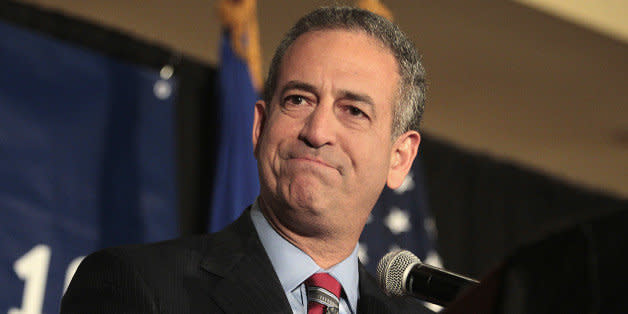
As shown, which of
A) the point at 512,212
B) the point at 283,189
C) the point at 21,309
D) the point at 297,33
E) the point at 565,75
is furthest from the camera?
the point at 512,212

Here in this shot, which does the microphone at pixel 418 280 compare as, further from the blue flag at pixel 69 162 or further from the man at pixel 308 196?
the blue flag at pixel 69 162

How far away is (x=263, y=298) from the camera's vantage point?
63.0 inches

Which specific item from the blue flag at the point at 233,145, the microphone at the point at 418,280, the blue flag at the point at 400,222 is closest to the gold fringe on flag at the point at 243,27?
the blue flag at the point at 233,145

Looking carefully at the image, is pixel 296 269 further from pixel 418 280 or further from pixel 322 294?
pixel 418 280

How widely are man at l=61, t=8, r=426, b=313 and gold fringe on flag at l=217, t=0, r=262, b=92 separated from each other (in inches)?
70.9

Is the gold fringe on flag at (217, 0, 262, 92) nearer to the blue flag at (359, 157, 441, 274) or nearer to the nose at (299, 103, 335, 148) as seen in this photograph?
the blue flag at (359, 157, 441, 274)

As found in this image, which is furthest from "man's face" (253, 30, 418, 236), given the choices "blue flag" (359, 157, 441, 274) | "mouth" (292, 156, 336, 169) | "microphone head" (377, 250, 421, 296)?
"blue flag" (359, 157, 441, 274)

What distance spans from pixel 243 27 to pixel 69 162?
1.01 metres

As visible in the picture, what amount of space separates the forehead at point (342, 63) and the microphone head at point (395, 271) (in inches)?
18.6

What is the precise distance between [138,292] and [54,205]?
7.24 ft

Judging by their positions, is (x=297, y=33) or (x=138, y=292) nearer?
(x=138, y=292)

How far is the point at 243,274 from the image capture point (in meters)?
1.65

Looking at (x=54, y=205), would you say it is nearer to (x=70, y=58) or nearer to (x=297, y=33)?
(x=70, y=58)

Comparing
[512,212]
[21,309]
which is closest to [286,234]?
[21,309]
